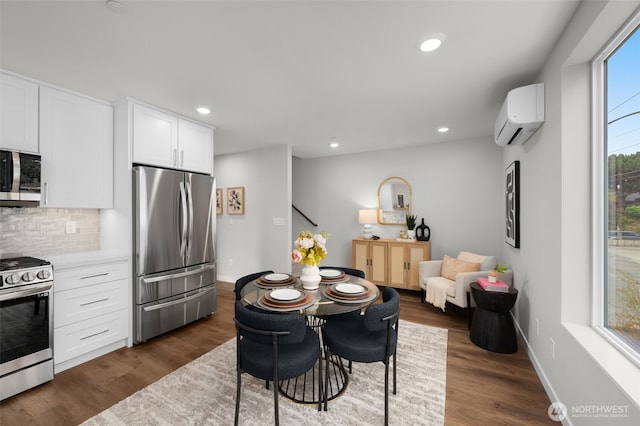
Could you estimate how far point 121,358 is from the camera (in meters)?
2.48

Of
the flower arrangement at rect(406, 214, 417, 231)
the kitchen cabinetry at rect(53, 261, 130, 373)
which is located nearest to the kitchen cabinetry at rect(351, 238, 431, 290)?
the flower arrangement at rect(406, 214, 417, 231)

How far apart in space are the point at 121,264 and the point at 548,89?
3.99m

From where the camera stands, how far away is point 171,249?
9.64 feet

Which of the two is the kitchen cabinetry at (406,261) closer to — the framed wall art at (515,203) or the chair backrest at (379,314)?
the framed wall art at (515,203)

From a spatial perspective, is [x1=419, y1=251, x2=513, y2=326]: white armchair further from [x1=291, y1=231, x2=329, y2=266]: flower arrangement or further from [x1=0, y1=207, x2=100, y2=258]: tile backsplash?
[x1=0, y1=207, x2=100, y2=258]: tile backsplash

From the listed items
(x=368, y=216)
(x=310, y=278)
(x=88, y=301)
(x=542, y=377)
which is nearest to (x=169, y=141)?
(x=88, y=301)

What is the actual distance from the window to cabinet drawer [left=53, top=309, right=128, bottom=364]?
3.80m

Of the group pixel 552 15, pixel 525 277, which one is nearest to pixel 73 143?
pixel 552 15

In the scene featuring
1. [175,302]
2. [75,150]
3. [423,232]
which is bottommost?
[175,302]

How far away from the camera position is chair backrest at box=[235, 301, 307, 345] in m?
1.50

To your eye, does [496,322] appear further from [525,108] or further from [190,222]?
[190,222]

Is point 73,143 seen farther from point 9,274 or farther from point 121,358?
point 121,358

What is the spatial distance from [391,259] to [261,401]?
311cm

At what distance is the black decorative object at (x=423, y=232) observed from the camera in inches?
178
